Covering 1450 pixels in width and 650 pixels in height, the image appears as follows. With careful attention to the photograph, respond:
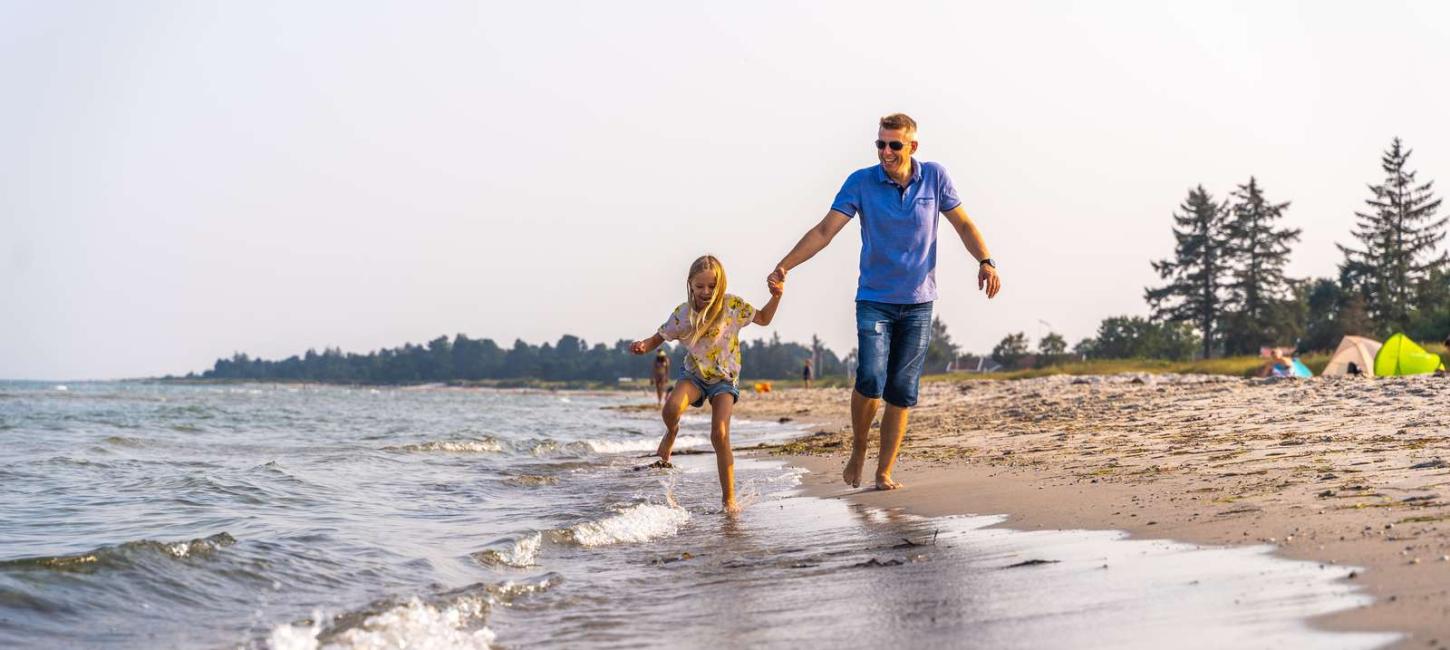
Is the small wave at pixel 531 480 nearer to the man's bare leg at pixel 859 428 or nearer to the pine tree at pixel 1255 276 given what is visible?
the man's bare leg at pixel 859 428

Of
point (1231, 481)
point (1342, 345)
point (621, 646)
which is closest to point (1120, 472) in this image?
point (1231, 481)

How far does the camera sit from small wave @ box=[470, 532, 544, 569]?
5285 mm

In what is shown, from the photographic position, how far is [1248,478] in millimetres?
5336

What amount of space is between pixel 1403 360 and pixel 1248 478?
17.8m

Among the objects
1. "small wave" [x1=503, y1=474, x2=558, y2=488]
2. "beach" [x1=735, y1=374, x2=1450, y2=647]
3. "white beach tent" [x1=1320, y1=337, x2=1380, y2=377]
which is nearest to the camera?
"beach" [x1=735, y1=374, x2=1450, y2=647]

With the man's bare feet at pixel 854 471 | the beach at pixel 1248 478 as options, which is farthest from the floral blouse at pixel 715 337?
the beach at pixel 1248 478

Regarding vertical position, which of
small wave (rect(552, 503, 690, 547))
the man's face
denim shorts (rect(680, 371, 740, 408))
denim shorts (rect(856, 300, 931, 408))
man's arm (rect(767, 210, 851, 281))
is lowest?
small wave (rect(552, 503, 690, 547))

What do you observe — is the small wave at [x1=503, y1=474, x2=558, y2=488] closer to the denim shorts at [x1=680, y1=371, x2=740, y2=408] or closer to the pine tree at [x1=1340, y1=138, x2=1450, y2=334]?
the denim shorts at [x1=680, y1=371, x2=740, y2=408]

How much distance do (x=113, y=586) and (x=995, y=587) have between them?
3.35 m

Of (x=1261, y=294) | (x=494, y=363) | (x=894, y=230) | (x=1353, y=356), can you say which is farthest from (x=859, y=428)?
(x=494, y=363)

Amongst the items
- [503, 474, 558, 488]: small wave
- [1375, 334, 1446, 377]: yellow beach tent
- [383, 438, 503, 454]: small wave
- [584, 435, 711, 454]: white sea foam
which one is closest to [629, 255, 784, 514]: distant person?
[503, 474, 558, 488]: small wave

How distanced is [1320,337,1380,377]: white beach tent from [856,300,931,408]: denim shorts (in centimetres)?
2018

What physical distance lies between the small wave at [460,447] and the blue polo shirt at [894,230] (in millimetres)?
8953

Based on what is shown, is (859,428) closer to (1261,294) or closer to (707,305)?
(707,305)
